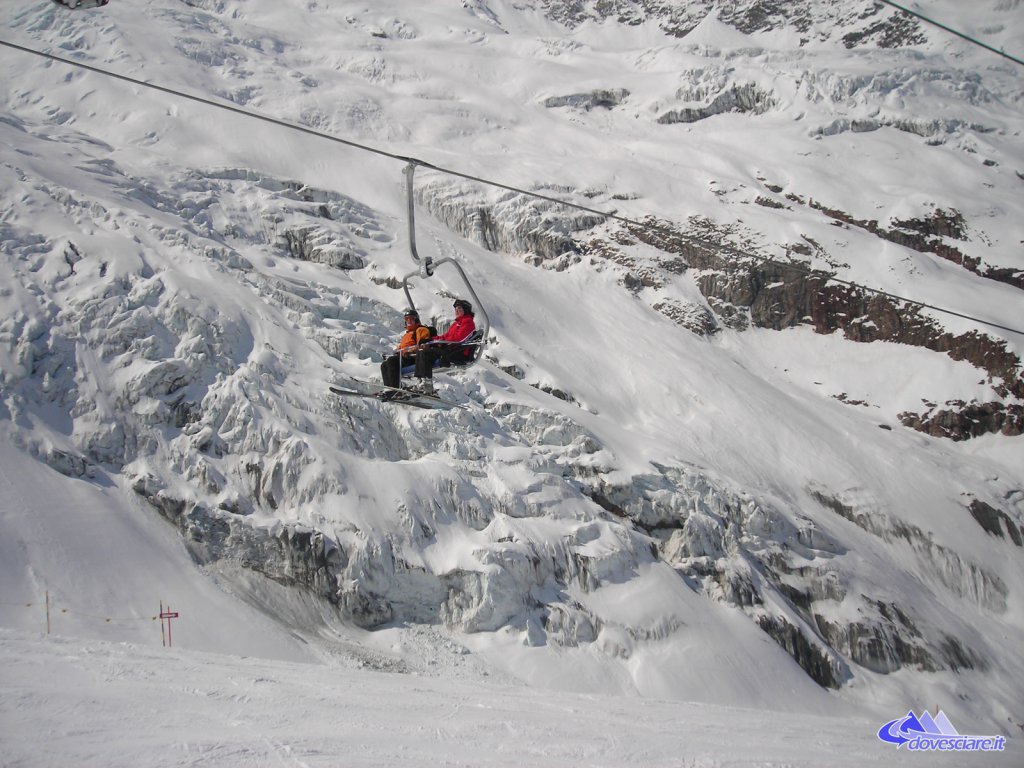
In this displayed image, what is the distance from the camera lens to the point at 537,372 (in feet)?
165

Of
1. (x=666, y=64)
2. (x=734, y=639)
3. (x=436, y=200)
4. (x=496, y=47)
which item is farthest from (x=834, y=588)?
(x=496, y=47)

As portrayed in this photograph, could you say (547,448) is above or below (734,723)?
below

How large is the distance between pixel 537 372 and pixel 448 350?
1365 inches

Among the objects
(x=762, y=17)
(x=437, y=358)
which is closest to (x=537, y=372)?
(x=437, y=358)

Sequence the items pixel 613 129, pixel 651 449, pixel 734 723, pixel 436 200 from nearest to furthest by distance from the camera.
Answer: pixel 734 723 < pixel 651 449 < pixel 436 200 < pixel 613 129

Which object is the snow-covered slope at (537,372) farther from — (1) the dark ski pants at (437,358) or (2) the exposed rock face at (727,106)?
(1) the dark ski pants at (437,358)

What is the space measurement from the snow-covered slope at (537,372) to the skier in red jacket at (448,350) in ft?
25.3

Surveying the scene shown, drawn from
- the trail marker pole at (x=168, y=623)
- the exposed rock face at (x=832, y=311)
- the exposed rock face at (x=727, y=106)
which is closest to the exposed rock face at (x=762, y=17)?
the exposed rock face at (x=727, y=106)

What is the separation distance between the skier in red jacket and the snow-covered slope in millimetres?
7715

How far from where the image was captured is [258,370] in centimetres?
3869

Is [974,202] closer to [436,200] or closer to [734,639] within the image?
[436,200]

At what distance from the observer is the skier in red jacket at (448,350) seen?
15.6 meters

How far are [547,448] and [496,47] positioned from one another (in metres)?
82.2

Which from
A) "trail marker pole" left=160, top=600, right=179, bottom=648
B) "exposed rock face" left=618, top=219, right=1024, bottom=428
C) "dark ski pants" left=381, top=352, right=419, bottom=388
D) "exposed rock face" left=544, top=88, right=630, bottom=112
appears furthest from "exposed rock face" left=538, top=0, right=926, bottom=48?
"dark ski pants" left=381, top=352, right=419, bottom=388
